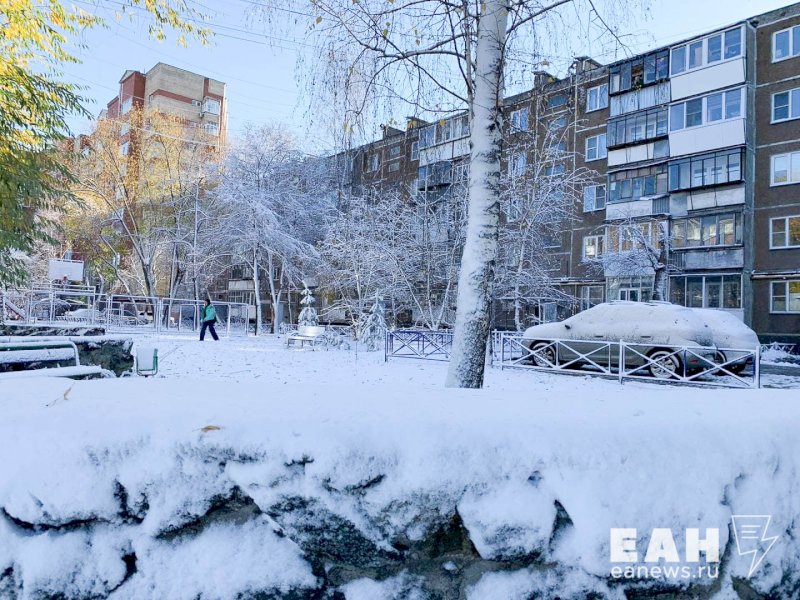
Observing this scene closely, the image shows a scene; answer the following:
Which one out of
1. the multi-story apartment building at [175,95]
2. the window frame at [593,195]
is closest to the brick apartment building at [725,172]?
the window frame at [593,195]

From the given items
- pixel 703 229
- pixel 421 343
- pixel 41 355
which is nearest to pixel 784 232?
pixel 703 229

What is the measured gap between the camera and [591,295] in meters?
29.8

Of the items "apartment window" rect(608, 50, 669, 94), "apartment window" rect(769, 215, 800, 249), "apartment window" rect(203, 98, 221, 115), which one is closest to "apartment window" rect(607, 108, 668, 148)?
"apartment window" rect(608, 50, 669, 94)

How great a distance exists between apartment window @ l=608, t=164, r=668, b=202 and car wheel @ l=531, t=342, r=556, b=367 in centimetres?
1640

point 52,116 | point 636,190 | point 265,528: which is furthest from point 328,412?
point 636,190

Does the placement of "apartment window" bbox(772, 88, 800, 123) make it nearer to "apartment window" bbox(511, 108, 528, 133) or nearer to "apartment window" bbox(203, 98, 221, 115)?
"apartment window" bbox(511, 108, 528, 133)

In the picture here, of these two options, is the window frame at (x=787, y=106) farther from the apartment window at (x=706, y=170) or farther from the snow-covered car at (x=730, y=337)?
the snow-covered car at (x=730, y=337)

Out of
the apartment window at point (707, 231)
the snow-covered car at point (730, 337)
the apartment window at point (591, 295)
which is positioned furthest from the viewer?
the apartment window at point (591, 295)

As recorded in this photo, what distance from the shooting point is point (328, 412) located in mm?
1902

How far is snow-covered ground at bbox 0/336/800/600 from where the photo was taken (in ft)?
5.53

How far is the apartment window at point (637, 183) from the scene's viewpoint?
26.7 m

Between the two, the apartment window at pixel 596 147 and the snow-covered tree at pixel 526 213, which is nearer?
the snow-covered tree at pixel 526 213

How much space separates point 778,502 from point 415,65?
5.21 metres

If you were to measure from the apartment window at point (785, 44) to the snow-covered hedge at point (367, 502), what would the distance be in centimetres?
2904
